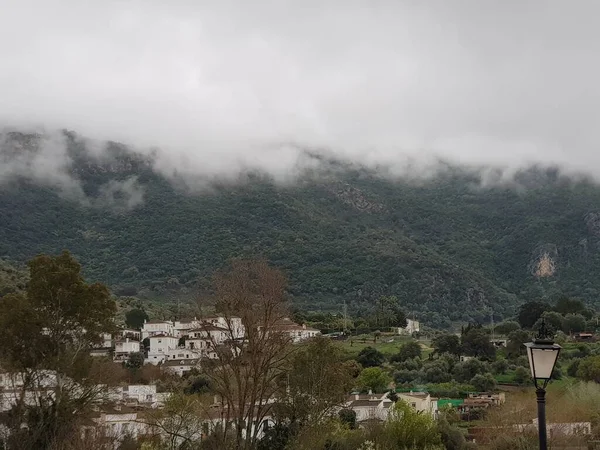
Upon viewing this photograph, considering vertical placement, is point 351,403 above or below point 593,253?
below

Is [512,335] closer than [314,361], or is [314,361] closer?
[314,361]

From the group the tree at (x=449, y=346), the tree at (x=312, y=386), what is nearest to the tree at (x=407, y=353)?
the tree at (x=449, y=346)

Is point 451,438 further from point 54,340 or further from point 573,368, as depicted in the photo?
point 573,368

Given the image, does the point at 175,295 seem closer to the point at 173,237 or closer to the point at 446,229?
the point at 173,237

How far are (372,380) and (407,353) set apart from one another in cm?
1592

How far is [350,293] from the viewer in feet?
433

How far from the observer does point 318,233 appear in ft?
492

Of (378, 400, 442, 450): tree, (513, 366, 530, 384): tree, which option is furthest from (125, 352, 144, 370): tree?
(378, 400, 442, 450): tree

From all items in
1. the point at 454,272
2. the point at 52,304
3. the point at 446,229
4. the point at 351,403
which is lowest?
the point at 351,403

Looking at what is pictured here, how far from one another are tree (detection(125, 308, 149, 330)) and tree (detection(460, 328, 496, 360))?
122 feet

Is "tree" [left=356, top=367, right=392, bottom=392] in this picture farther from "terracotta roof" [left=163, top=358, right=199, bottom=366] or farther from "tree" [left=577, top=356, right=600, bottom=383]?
"terracotta roof" [left=163, top=358, right=199, bottom=366]

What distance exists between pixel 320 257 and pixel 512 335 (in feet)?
196

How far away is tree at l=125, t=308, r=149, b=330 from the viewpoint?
92250mm

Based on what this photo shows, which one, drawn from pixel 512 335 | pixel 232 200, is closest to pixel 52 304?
pixel 512 335
